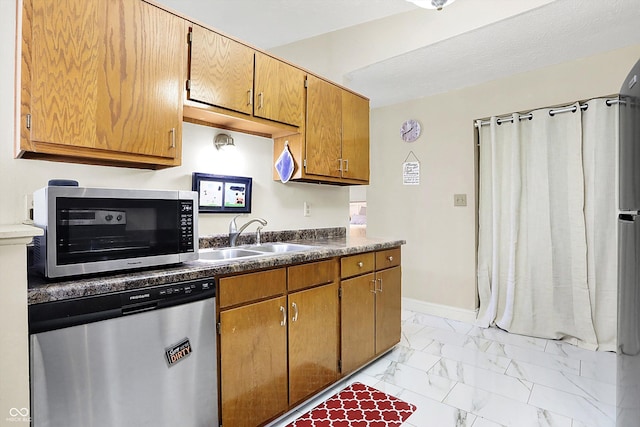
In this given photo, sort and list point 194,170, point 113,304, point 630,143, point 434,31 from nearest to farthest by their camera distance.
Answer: point 113,304
point 630,143
point 194,170
point 434,31

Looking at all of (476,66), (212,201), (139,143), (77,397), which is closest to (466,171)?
(476,66)

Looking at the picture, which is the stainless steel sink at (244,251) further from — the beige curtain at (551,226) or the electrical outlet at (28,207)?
the beige curtain at (551,226)

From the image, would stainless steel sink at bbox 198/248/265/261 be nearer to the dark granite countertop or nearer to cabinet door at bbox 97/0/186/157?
the dark granite countertop

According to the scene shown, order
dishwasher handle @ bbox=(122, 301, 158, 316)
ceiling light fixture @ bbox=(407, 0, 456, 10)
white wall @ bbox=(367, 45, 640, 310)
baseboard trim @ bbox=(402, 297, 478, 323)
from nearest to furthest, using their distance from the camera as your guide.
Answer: dishwasher handle @ bbox=(122, 301, 158, 316) → ceiling light fixture @ bbox=(407, 0, 456, 10) → white wall @ bbox=(367, 45, 640, 310) → baseboard trim @ bbox=(402, 297, 478, 323)

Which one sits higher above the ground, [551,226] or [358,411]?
[551,226]

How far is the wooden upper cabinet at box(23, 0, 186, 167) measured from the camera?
1.27 metres

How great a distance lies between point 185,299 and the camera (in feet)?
4.42

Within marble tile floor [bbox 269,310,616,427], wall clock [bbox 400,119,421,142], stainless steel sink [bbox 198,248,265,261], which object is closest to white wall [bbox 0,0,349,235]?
stainless steel sink [bbox 198,248,265,261]

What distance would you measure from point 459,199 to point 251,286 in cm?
262

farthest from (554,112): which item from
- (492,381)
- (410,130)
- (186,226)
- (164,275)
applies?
(164,275)

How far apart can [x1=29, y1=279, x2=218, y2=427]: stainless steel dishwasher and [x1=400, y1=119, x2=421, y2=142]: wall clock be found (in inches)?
119

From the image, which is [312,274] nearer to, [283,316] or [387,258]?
[283,316]

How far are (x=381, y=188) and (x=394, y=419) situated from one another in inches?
106

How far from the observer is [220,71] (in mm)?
1816
